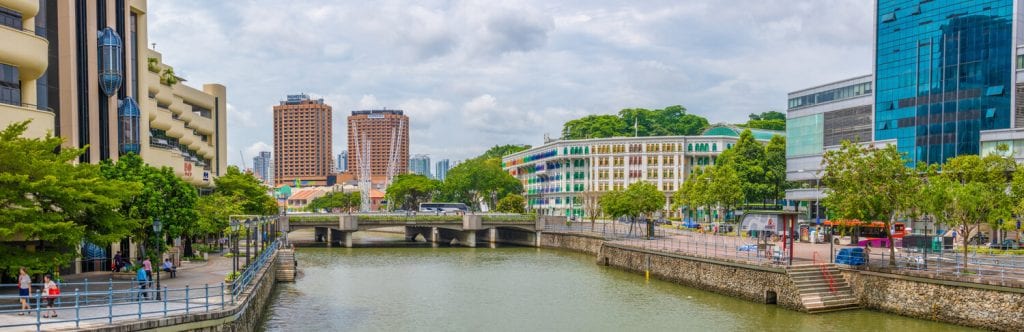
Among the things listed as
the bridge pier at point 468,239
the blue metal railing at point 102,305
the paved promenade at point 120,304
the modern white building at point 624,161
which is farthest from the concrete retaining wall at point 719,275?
the modern white building at point 624,161

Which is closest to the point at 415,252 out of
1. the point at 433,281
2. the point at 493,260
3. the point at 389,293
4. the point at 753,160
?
the point at 493,260

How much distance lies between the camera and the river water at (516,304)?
131 feet

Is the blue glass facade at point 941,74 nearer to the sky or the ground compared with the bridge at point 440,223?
nearer to the sky

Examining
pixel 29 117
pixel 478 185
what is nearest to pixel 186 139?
pixel 29 117

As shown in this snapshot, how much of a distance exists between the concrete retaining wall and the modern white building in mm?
78432

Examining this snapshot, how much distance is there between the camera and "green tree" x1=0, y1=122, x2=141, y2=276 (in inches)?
1087

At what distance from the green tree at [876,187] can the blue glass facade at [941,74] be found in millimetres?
35130

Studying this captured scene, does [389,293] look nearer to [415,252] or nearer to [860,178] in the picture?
[860,178]

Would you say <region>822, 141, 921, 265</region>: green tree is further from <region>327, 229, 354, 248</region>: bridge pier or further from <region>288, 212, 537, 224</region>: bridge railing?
<region>327, 229, 354, 248</region>: bridge pier

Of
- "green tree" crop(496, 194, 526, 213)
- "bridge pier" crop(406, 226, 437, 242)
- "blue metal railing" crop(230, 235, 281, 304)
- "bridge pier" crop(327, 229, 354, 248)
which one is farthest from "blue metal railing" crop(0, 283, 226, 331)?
"green tree" crop(496, 194, 526, 213)

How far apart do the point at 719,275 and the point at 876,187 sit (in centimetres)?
1080

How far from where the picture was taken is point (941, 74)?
78000 mm

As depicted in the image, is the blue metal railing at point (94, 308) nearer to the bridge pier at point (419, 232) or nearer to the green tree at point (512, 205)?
the bridge pier at point (419, 232)

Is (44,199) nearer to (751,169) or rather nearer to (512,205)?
(751,169)
